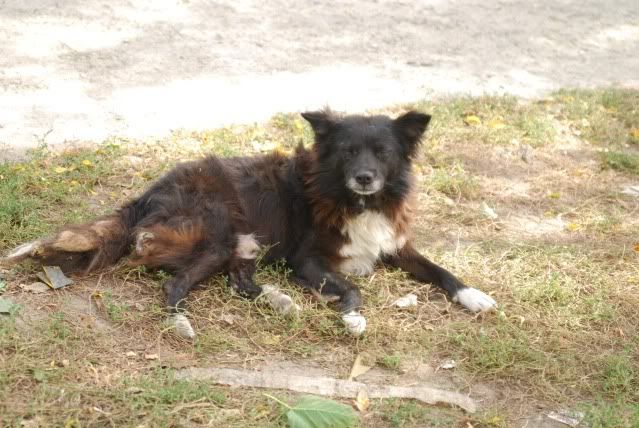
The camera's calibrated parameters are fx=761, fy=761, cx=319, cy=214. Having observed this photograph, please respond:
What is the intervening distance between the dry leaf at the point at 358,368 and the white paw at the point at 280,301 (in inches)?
21.9

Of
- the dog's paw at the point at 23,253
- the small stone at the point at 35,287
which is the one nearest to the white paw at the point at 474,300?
the small stone at the point at 35,287

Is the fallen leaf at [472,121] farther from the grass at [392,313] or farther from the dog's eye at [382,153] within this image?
the dog's eye at [382,153]

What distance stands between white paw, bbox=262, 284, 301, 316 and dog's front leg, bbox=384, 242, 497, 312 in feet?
3.27

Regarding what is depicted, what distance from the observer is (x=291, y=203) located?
5.54 metres

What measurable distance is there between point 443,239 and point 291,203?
1.42 meters

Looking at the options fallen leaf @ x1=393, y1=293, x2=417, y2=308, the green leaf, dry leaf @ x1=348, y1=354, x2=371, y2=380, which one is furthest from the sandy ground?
the green leaf

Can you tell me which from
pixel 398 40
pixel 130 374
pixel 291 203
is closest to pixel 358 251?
pixel 291 203

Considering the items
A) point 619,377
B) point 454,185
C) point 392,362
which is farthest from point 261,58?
point 619,377

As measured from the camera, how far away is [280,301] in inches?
197

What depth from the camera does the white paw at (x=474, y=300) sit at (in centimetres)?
516

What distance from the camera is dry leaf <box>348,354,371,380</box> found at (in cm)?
441

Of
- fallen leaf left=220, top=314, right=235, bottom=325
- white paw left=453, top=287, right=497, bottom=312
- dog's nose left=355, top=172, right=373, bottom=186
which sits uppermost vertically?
dog's nose left=355, top=172, right=373, bottom=186

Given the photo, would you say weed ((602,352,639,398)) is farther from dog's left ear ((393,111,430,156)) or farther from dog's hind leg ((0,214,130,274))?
dog's hind leg ((0,214,130,274))

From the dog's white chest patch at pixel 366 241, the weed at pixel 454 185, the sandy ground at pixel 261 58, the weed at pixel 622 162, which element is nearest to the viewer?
the dog's white chest patch at pixel 366 241
